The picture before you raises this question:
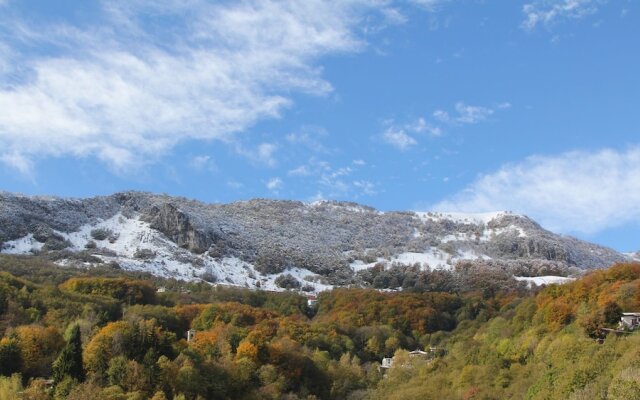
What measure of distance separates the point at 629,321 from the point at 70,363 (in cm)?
4689

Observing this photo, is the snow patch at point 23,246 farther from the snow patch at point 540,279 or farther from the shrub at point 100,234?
the snow patch at point 540,279

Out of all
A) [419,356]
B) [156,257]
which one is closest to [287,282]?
[156,257]

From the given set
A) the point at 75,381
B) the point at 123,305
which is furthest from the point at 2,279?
the point at 75,381

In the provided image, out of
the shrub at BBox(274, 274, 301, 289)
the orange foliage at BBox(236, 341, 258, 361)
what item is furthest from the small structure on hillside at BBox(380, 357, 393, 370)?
the shrub at BBox(274, 274, 301, 289)

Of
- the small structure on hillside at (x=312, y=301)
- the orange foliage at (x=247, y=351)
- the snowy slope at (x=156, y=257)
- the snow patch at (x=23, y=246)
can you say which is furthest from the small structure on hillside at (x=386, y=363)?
the snow patch at (x=23, y=246)

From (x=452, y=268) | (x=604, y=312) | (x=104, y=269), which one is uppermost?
(x=452, y=268)

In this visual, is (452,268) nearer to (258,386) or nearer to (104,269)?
(104,269)

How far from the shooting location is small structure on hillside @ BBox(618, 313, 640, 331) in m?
62.5

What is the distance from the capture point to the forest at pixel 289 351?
53.2 meters

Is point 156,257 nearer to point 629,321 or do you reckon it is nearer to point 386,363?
point 386,363

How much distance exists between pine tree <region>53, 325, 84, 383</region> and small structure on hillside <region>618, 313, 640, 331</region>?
45.3m

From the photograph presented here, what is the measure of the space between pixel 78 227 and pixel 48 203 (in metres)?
10.8

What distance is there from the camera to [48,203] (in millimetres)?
185625

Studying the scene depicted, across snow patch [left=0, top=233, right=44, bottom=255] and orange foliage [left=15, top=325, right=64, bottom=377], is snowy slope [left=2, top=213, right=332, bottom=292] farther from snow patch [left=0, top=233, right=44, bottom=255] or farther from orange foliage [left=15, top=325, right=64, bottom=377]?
orange foliage [left=15, top=325, right=64, bottom=377]
